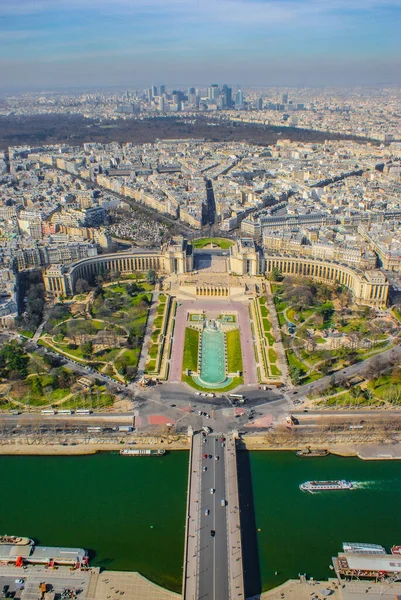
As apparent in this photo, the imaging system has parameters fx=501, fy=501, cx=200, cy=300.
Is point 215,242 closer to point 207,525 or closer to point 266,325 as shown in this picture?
point 266,325

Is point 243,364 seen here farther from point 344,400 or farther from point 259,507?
point 259,507

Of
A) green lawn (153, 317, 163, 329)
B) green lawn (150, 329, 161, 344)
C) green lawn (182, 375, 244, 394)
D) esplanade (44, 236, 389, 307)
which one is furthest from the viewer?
esplanade (44, 236, 389, 307)

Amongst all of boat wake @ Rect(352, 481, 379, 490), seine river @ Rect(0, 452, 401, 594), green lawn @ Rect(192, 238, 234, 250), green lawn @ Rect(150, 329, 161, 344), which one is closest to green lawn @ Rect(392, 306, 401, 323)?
seine river @ Rect(0, 452, 401, 594)

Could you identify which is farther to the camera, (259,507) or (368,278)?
(368,278)

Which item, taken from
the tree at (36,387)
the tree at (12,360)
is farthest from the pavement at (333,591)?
the tree at (12,360)

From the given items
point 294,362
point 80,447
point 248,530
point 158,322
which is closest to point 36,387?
point 80,447

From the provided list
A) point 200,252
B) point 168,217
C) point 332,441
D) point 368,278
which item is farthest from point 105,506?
point 168,217

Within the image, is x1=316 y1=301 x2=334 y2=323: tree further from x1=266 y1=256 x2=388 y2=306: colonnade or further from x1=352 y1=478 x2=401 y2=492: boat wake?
x1=352 y1=478 x2=401 y2=492: boat wake
